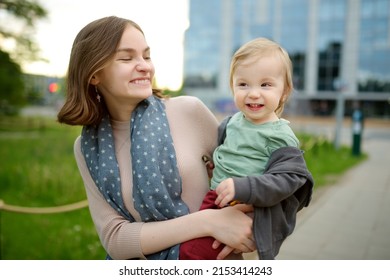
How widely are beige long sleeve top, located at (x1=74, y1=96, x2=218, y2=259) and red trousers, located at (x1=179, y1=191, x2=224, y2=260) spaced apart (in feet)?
0.26

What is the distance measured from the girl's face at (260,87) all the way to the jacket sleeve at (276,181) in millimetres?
145

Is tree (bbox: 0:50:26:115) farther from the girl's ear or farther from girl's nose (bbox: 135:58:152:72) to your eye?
girl's nose (bbox: 135:58:152:72)

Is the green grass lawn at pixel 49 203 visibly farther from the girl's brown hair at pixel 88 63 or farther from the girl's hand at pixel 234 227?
the girl's hand at pixel 234 227

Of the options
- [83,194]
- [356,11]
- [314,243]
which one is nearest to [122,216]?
[314,243]

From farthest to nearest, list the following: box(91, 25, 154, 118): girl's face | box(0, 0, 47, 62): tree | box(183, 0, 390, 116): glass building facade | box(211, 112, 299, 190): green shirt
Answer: box(183, 0, 390, 116): glass building facade → box(0, 0, 47, 62): tree → box(91, 25, 154, 118): girl's face → box(211, 112, 299, 190): green shirt

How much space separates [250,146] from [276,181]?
165 millimetres

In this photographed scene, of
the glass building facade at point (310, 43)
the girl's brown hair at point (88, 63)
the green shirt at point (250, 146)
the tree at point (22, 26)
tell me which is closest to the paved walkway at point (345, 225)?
the green shirt at point (250, 146)

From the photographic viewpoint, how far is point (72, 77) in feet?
4.58

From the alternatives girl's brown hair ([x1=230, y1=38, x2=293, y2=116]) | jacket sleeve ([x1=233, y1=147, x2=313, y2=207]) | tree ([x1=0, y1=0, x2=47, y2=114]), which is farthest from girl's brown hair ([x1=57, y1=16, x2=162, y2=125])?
tree ([x1=0, y1=0, x2=47, y2=114])

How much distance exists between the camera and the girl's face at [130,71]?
132cm

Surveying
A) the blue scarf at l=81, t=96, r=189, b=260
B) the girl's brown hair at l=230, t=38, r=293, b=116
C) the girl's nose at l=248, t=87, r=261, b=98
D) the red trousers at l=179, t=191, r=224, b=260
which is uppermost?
the girl's brown hair at l=230, t=38, r=293, b=116

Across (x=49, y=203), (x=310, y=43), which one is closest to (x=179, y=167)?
(x=49, y=203)

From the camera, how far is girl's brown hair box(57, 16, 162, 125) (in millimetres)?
1294
